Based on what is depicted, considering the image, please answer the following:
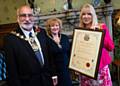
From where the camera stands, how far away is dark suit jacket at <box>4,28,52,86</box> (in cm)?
255

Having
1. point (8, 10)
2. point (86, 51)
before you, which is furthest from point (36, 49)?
point (8, 10)

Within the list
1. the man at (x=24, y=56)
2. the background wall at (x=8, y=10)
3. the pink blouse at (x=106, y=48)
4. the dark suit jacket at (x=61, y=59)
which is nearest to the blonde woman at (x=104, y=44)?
the pink blouse at (x=106, y=48)

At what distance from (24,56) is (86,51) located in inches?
25.3

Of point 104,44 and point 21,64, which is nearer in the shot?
point 21,64

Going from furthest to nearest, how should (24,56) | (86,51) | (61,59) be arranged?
(61,59)
(86,51)
(24,56)

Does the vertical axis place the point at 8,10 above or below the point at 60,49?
above

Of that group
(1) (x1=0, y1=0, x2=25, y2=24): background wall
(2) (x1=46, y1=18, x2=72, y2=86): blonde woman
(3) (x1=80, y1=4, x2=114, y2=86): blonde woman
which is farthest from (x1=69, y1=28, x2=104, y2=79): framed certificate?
(1) (x1=0, y1=0, x2=25, y2=24): background wall

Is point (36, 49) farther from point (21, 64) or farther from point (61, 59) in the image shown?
point (61, 59)

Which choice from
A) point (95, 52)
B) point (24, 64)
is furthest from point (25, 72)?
point (95, 52)

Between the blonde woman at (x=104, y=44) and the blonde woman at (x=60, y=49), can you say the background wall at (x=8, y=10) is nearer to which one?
the blonde woman at (x=60, y=49)

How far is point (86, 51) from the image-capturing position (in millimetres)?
2828

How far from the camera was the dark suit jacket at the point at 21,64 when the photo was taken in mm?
2549

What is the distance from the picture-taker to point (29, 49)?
2.60m

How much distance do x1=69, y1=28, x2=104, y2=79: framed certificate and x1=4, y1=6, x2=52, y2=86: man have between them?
0.40 meters
